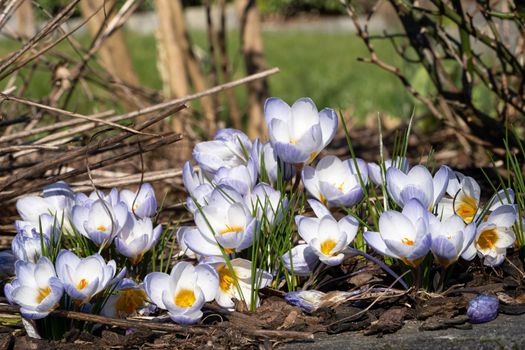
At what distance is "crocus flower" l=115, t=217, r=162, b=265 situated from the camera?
1543mm

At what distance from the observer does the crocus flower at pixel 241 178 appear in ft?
5.24

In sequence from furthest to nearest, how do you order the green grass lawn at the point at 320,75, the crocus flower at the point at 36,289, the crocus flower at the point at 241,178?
the green grass lawn at the point at 320,75 → the crocus flower at the point at 241,178 → the crocus flower at the point at 36,289

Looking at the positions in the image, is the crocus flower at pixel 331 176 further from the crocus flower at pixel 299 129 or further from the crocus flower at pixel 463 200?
the crocus flower at pixel 463 200

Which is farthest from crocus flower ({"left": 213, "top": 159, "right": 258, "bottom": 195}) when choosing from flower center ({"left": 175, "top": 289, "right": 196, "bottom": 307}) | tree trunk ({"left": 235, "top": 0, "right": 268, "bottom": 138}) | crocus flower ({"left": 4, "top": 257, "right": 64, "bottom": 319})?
tree trunk ({"left": 235, "top": 0, "right": 268, "bottom": 138})

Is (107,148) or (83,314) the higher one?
(107,148)

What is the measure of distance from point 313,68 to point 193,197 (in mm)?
5929

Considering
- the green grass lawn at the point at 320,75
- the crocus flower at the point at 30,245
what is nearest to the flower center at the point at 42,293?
the crocus flower at the point at 30,245

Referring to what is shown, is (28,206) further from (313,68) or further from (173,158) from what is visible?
(313,68)

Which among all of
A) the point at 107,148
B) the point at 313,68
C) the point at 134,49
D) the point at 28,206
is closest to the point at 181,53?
the point at 107,148

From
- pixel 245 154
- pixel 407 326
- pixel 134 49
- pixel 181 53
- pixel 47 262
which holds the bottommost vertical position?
pixel 407 326

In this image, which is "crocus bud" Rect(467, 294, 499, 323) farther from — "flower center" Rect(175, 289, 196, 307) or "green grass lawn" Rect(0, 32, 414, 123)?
"green grass lawn" Rect(0, 32, 414, 123)

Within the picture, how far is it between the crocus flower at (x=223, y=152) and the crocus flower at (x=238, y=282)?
26 cm

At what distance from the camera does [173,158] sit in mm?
3291

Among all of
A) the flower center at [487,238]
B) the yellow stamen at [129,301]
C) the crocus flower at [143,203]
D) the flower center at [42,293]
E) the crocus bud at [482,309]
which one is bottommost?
the crocus bud at [482,309]
